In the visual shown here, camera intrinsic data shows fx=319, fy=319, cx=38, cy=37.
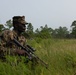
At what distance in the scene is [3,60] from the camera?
4555 mm

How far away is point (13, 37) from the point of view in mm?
5070

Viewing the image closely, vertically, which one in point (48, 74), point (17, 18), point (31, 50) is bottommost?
point (48, 74)

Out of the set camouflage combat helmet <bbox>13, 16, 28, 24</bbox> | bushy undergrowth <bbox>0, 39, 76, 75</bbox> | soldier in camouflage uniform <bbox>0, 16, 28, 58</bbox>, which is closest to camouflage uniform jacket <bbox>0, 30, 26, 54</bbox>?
soldier in camouflage uniform <bbox>0, 16, 28, 58</bbox>

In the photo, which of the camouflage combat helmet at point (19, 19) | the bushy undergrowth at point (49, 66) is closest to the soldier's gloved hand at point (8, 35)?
the camouflage combat helmet at point (19, 19)

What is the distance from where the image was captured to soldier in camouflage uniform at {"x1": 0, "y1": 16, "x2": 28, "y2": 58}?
4.77m

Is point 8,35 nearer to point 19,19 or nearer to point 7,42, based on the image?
point 7,42

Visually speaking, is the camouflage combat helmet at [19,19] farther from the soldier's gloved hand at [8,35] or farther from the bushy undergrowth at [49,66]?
the bushy undergrowth at [49,66]

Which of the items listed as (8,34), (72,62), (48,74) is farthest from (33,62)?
(72,62)

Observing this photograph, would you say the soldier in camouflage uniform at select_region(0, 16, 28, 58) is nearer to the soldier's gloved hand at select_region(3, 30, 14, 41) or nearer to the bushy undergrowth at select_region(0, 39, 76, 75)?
the soldier's gloved hand at select_region(3, 30, 14, 41)

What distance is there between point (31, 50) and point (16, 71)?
98 centimetres

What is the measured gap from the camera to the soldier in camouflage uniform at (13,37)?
477 centimetres

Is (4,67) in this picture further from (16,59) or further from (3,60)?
(3,60)

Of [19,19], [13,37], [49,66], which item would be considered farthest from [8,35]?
[49,66]

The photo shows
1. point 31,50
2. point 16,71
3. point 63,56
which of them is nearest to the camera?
point 16,71
